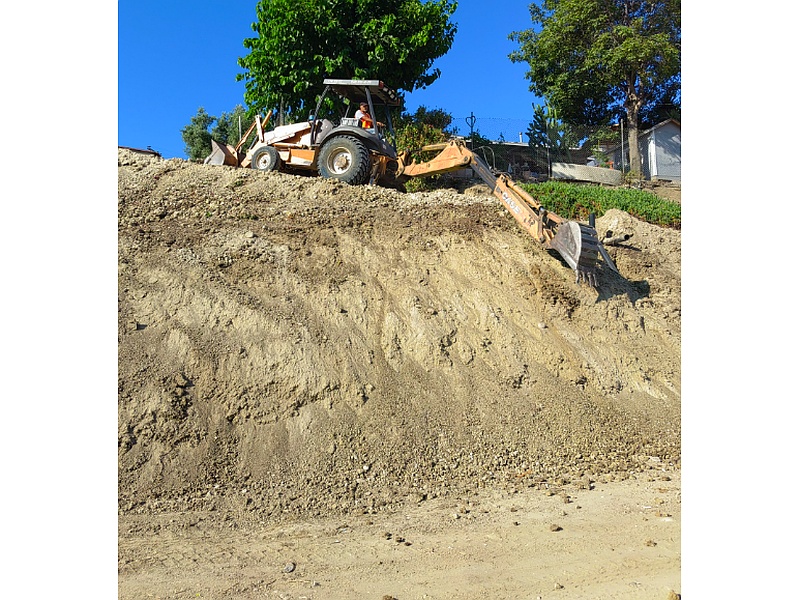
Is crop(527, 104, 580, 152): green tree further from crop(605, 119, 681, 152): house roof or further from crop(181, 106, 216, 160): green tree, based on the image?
crop(181, 106, 216, 160): green tree

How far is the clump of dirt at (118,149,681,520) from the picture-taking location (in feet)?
18.9

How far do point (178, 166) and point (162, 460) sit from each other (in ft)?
22.4

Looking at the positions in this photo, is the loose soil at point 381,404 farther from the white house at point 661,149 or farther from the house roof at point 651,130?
the house roof at point 651,130

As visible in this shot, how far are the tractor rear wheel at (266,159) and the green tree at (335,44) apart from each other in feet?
15.1

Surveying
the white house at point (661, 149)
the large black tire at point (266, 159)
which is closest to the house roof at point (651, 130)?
the white house at point (661, 149)

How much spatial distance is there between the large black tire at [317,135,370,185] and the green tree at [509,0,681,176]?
12.1 metres

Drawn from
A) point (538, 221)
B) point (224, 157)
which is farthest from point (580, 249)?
point (224, 157)

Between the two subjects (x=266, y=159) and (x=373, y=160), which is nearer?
(x=373, y=160)

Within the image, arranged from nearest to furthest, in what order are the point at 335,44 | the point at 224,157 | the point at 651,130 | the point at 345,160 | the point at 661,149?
the point at 345,160 → the point at 224,157 → the point at 335,44 → the point at 651,130 → the point at 661,149

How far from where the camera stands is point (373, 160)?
36.7 feet

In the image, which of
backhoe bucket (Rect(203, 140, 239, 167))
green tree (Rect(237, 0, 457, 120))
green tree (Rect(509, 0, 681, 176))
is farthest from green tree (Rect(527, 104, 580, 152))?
backhoe bucket (Rect(203, 140, 239, 167))

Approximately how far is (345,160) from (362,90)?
1.74 metres

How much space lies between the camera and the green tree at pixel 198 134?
90.1 feet

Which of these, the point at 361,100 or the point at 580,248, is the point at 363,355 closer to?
the point at 580,248
